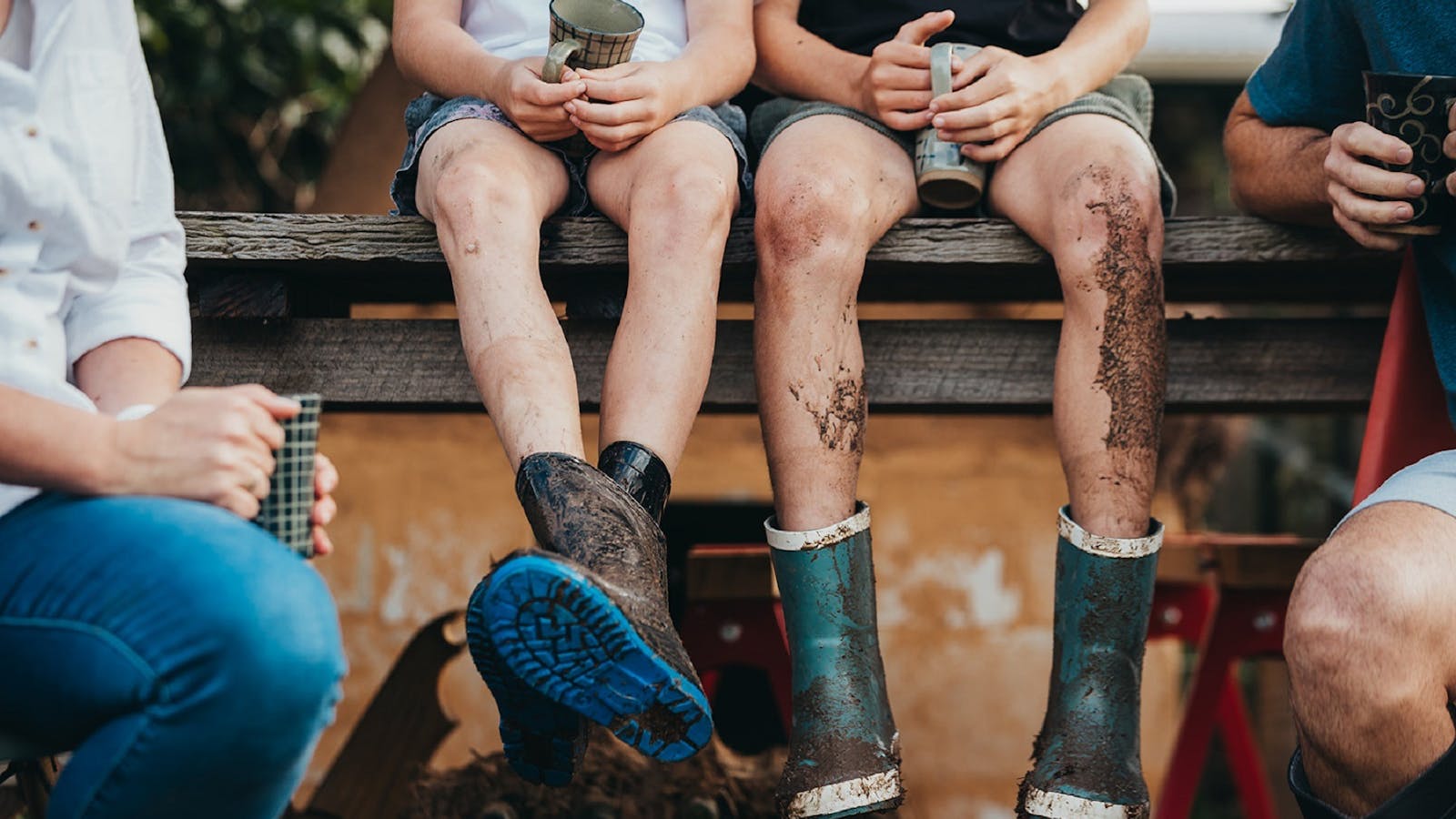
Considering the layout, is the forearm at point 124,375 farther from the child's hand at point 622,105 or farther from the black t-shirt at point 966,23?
the black t-shirt at point 966,23

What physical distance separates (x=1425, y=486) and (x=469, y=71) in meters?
1.30

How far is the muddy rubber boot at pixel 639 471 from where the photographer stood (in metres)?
1.59

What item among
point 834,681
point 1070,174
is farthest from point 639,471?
point 1070,174

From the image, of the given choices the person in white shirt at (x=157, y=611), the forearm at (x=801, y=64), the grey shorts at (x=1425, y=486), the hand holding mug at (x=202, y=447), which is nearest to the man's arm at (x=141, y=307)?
the person in white shirt at (x=157, y=611)

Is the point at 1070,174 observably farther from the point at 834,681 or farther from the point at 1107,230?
the point at 834,681

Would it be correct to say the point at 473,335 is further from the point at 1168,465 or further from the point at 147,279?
the point at 1168,465

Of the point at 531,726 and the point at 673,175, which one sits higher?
the point at 673,175

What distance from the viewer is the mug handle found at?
177 cm

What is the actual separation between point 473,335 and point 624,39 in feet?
1.44

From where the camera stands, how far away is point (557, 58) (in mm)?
1771

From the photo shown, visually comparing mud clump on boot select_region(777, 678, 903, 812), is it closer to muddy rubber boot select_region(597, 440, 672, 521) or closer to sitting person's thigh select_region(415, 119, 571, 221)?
muddy rubber boot select_region(597, 440, 672, 521)

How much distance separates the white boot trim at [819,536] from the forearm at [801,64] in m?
0.66

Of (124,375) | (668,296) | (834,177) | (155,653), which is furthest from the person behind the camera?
(834,177)

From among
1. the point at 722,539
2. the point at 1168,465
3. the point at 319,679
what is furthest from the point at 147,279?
the point at 1168,465
